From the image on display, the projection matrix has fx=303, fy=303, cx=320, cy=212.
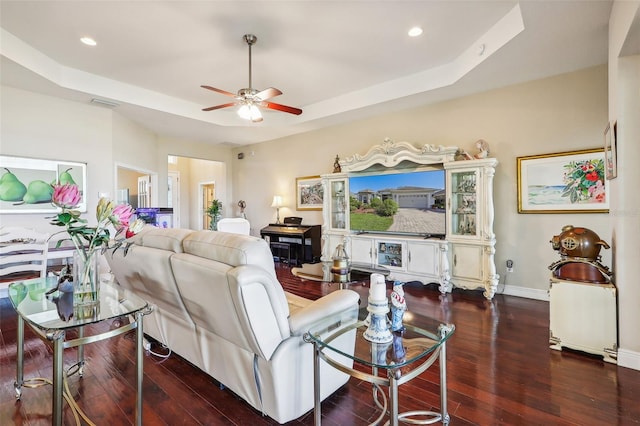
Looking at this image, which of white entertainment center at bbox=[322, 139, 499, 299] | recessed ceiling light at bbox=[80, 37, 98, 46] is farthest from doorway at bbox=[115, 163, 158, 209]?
white entertainment center at bbox=[322, 139, 499, 299]

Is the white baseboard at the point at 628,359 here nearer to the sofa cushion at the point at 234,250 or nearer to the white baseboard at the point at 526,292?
the white baseboard at the point at 526,292

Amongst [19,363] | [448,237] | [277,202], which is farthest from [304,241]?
[19,363]

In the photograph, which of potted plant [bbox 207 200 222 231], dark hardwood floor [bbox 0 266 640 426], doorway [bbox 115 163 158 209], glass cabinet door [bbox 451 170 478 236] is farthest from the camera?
potted plant [bbox 207 200 222 231]

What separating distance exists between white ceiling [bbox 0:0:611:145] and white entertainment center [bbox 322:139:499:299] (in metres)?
0.93

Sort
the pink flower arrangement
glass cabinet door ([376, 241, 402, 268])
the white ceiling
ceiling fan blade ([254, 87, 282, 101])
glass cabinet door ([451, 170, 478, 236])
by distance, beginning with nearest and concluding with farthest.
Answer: the pink flower arrangement, the white ceiling, ceiling fan blade ([254, 87, 282, 101]), glass cabinet door ([451, 170, 478, 236]), glass cabinet door ([376, 241, 402, 268])

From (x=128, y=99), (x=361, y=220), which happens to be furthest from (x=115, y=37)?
(x=361, y=220)

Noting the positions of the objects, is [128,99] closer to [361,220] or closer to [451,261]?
[361,220]

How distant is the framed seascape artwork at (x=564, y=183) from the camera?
11.5ft

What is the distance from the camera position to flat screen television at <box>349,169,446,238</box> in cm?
436

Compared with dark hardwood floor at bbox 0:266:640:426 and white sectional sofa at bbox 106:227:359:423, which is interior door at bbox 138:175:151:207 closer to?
dark hardwood floor at bbox 0:266:640:426

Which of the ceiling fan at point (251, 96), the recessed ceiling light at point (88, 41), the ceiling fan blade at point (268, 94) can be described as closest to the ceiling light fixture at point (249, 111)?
the ceiling fan at point (251, 96)

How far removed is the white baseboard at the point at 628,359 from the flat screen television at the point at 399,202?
2.21 metres

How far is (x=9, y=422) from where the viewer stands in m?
1.70

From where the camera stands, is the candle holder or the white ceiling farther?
the white ceiling
